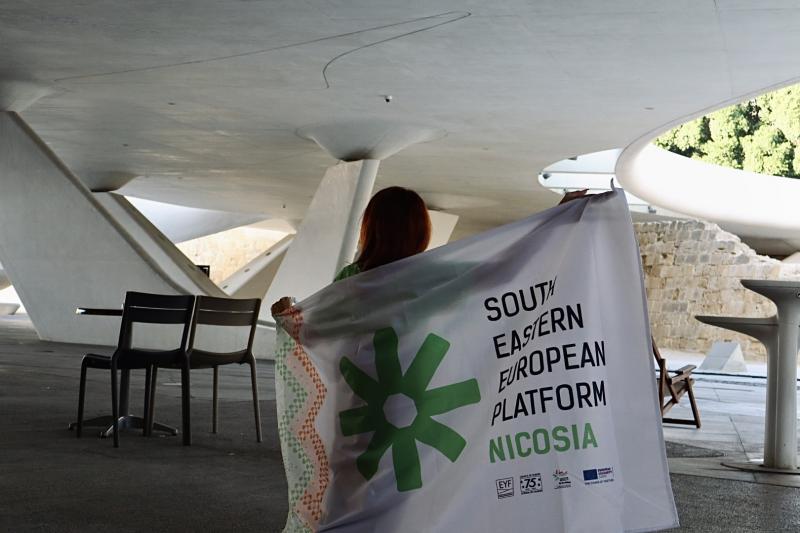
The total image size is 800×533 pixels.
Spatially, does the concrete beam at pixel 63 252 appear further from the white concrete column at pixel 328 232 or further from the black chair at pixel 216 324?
the black chair at pixel 216 324

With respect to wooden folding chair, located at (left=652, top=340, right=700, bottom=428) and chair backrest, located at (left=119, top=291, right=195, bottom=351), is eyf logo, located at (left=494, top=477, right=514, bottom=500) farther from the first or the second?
wooden folding chair, located at (left=652, top=340, right=700, bottom=428)

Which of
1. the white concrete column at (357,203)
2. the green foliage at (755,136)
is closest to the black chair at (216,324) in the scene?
the white concrete column at (357,203)

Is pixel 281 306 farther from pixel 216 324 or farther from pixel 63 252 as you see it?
pixel 63 252

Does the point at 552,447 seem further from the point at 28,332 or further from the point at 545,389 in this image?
the point at 28,332

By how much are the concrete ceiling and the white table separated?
3553 mm

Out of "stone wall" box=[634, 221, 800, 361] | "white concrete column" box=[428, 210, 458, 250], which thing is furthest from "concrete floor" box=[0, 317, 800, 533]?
"white concrete column" box=[428, 210, 458, 250]

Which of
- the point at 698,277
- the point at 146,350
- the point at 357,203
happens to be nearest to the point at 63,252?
the point at 357,203

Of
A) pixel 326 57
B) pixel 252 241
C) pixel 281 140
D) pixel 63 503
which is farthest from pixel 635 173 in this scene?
pixel 252 241

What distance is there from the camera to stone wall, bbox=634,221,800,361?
2466cm

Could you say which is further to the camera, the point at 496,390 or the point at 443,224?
the point at 443,224

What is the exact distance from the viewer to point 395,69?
11273 millimetres

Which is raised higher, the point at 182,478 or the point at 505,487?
the point at 505,487

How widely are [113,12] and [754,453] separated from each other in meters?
6.86

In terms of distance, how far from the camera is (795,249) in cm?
3186
